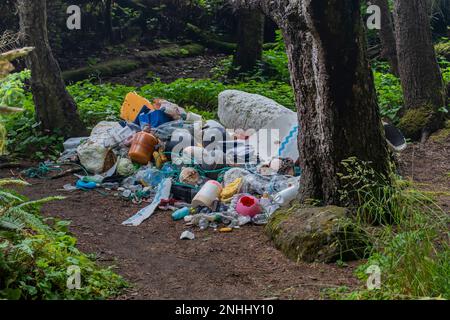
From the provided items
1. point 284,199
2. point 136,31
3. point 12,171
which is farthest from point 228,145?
point 136,31

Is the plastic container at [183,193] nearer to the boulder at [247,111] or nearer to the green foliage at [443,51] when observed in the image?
the boulder at [247,111]

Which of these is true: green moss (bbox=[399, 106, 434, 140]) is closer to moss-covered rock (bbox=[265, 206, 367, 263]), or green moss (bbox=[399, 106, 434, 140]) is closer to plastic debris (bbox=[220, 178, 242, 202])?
plastic debris (bbox=[220, 178, 242, 202])

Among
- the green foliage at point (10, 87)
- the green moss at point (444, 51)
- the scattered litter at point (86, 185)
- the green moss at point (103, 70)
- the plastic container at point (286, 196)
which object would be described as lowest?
the scattered litter at point (86, 185)

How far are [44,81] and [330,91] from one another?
5.36m

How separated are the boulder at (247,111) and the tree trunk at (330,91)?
8.77 ft

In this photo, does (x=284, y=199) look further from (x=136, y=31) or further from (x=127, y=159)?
(x=136, y=31)

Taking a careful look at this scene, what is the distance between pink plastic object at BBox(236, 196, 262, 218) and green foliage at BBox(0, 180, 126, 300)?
1985 millimetres

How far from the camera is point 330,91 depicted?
6.16 m

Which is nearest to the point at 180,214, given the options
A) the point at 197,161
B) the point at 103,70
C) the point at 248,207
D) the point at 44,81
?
the point at 248,207

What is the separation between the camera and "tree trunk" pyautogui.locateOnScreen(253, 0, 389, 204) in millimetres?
5949

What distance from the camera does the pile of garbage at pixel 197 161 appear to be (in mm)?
7469

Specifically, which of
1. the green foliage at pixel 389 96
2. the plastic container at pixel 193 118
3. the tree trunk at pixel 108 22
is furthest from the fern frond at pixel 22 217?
the tree trunk at pixel 108 22

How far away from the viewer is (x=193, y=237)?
270 inches

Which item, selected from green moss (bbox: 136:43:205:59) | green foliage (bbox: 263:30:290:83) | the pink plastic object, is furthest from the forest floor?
green moss (bbox: 136:43:205:59)
